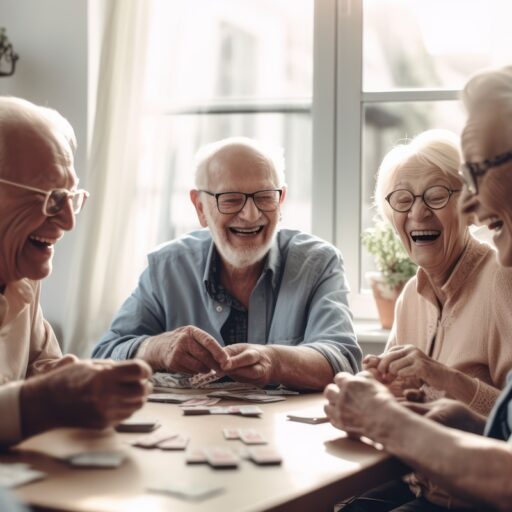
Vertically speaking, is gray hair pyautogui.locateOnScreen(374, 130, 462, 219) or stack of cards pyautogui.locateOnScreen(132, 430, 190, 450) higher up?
gray hair pyautogui.locateOnScreen(374, 130, 462, 219)

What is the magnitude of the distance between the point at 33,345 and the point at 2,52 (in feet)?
6.70

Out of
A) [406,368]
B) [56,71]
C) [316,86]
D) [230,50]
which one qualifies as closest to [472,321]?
[406,368]

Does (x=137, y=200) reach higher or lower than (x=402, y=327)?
higher

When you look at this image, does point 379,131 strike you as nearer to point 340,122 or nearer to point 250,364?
point 340,122

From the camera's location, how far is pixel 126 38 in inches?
159

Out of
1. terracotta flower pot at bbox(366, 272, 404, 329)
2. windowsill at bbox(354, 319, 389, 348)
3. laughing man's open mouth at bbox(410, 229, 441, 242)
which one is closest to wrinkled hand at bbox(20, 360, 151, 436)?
laughing man's open mouth at bbox(410, 229, 441, 242)

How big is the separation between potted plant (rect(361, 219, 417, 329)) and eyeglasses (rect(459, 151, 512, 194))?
63.2 inches

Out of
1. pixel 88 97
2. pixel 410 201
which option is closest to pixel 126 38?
pixel 88 97

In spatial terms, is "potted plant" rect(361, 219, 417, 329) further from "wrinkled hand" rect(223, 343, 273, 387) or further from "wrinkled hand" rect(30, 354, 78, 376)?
"wrinkled hand" rect(30, 354, 78, 376)

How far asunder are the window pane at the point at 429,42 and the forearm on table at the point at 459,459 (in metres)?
2.58

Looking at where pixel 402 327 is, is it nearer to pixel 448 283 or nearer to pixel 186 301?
pixel 448 283

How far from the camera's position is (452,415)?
6.34 feet

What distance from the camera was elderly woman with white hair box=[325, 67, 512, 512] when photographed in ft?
5.10

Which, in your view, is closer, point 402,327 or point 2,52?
point 402,327
